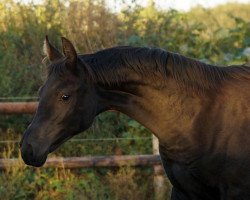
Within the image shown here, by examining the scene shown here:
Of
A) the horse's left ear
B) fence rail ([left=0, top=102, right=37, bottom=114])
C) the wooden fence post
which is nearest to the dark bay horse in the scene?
the horse's left ear

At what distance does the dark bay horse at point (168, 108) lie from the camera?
4.18 m

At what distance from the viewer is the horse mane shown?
427cm

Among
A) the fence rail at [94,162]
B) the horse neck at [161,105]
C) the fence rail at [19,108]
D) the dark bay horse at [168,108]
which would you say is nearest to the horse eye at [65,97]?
the dark bay horse at [168,108]

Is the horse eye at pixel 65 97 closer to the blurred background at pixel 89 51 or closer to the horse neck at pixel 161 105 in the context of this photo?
the horse neck at pixel 161 105

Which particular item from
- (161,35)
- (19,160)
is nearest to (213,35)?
(161,35)

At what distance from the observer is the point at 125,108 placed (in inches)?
174

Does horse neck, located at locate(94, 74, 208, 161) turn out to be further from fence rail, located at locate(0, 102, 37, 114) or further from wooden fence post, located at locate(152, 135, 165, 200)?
fence rail, located at locate(0, 102, 37, 114)

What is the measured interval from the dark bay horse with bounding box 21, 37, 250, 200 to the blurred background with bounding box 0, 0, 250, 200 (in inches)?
103

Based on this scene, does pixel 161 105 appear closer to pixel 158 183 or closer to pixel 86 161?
pixel 158 183

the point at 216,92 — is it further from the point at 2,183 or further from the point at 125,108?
the point at 2,183

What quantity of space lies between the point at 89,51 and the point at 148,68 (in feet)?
15.6

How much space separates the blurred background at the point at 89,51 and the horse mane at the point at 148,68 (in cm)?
270

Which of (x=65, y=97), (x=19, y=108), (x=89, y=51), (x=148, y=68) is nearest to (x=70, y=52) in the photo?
(x=65, y=97)

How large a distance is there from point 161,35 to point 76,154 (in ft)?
8.90
